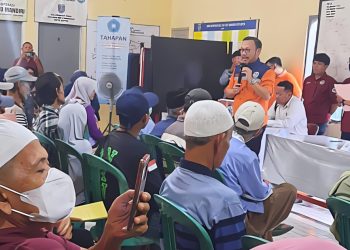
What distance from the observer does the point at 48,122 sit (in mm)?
3129

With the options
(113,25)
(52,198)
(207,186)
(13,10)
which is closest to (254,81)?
(207,186)

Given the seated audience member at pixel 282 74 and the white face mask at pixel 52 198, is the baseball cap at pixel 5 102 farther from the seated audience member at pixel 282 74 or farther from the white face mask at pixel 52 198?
the seated audience member at pixel 282 74

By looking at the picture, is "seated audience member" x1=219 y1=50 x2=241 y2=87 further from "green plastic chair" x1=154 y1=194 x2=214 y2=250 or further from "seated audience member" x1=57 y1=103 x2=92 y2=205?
"green plastic chair" x1=154 y1=194 x2=214 y2=250

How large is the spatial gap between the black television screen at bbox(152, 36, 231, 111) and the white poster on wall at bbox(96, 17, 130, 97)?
1.01 m

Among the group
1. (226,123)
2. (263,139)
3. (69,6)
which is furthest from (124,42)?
(226,123)

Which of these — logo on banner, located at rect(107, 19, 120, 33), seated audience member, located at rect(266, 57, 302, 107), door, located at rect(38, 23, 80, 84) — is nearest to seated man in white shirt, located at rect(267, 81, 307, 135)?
seated audience member, located at rect(266, 57, 302, 107)

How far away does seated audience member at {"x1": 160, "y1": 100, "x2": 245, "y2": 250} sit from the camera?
1602 millimetres

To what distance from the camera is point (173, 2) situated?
9023 millimetres

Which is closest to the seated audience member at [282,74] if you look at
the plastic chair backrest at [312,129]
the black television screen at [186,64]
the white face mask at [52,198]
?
the plastic chair backrest at [312,129]

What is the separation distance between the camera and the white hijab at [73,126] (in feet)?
10.2

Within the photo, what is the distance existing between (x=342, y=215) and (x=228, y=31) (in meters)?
5.94

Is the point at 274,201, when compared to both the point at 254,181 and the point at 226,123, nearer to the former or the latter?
the point at 254,181

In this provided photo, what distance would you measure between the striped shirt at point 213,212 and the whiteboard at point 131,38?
694cm

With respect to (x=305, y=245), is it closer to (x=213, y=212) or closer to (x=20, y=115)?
(x=213, y=212)
